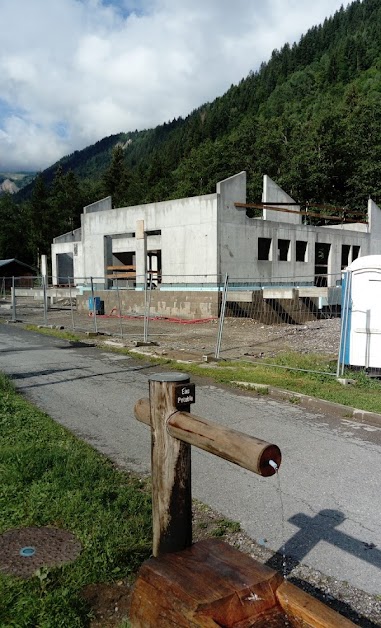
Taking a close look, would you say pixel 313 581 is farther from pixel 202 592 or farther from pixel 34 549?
pixel 34 549

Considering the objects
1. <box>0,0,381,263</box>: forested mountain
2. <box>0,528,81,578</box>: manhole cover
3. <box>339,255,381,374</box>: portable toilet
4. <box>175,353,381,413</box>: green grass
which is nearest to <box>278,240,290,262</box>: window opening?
<box>175,353,381,413</box>: green grass

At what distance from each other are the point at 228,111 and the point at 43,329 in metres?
104

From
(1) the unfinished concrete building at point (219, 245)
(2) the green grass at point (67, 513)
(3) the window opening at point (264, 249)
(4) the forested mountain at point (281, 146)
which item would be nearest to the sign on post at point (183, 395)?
(2) the green grass at point (67, 513)

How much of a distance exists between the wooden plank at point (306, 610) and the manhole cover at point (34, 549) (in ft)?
5.01

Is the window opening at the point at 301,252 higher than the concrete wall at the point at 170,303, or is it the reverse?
the window opening at the point at 301,252

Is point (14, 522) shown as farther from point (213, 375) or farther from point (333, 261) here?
point (333, 261)

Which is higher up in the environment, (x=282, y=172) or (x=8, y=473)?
(x=282, y=172)

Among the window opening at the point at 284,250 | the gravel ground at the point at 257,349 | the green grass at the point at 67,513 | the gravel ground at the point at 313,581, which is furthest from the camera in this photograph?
the window opening at the point at 284,250

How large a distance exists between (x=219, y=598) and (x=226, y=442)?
0.66 meters

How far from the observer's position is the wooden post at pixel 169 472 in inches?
99.7

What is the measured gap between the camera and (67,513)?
3680 millimetres

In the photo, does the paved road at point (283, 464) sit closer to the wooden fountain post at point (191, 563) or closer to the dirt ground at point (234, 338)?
the wooden fountain post at point (191, 563)

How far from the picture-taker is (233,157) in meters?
65.6

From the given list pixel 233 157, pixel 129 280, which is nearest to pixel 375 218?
pixel 129 280
